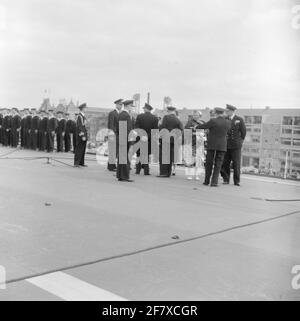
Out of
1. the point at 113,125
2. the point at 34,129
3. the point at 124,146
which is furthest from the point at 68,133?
the point at 124,146

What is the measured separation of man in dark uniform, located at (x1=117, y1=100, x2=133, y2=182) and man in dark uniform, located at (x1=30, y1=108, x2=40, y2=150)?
9.48 metres

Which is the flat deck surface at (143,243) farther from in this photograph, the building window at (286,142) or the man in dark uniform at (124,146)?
the building window at (286,142)

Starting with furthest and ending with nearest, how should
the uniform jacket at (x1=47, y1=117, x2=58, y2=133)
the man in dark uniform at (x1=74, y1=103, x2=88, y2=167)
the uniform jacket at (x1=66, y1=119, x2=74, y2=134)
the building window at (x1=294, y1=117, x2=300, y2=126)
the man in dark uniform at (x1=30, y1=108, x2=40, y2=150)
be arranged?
the man in dark uniform at (x1=30, y1=108, x2=40, y2=150)
the uniform jacket at (x1=66, y1=119, x2=74, y2=134)
the uniform jacket at (x1=47, y1=117, x2=58, y2=133)
the man in dark uniform at (x1=74, y1=103, x2=88, y2=167)
the building window at (x1=294, y1=117, x2=300, y2=126)

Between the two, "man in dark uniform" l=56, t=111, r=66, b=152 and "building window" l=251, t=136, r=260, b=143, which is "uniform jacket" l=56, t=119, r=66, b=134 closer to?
"man in dark uniform" l=56, t=111, r=66, b=152

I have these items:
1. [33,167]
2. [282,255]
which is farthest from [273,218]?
[33,167]

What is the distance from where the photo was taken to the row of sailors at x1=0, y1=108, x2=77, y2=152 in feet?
66.4

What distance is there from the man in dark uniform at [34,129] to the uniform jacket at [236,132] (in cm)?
1070

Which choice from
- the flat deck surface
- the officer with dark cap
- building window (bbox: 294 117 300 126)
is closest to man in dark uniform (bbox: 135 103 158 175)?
the officer with dark cap

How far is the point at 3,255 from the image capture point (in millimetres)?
4750

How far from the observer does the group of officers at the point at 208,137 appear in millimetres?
11414

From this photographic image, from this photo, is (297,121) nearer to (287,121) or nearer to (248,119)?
(287,121)

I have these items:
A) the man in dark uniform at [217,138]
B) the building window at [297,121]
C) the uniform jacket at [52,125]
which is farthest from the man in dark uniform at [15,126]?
the building window at [297,121]
